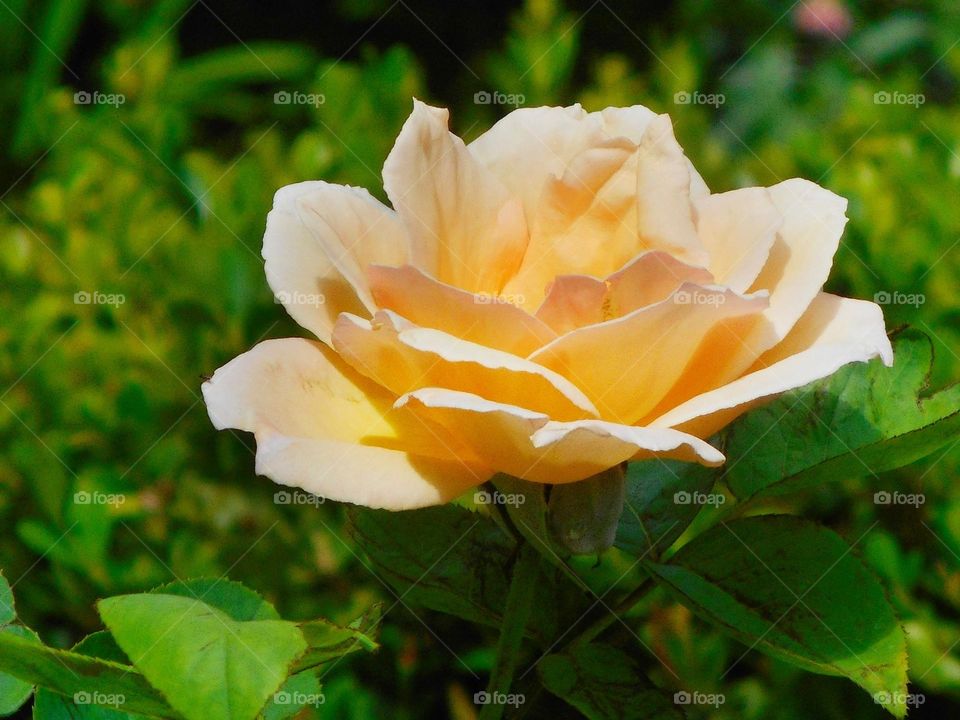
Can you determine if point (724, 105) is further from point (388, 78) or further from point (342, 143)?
point (342, 143)

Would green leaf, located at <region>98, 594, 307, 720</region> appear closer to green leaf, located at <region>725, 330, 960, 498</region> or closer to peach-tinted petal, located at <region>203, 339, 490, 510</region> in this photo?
peach-tinted petal, located at <region>203, 339, 490, 510</region>

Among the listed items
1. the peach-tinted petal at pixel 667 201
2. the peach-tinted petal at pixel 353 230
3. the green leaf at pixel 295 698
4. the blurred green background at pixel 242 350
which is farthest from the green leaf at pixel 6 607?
the blurred green background at pixel 242 350

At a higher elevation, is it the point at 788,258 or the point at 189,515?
the point at 788,258

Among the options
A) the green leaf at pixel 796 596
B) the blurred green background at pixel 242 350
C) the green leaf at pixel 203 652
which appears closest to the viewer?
the green leaf at pixel 203 652

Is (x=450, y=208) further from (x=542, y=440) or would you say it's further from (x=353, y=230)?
A: (x=542, y=440)

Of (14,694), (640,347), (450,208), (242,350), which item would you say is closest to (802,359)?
(640,347)

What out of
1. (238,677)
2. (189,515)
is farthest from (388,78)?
(238,677)

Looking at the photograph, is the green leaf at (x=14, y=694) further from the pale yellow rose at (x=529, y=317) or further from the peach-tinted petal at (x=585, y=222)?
the peach-tinted petal at (x=585, y=222)
